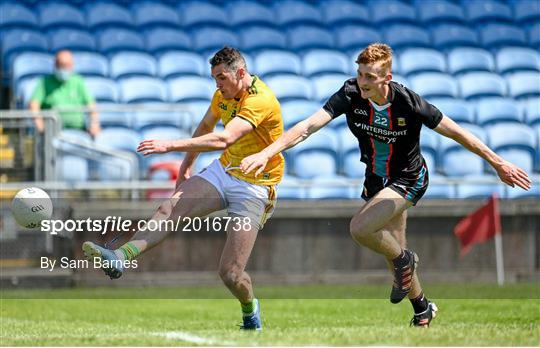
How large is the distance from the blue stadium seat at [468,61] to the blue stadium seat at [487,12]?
1.26m

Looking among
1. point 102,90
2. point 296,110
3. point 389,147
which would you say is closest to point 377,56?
point 389,147

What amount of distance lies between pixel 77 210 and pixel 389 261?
292 inches

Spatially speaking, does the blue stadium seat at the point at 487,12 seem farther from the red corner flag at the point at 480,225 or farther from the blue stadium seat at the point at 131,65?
the red corner flag at the point at 480,225

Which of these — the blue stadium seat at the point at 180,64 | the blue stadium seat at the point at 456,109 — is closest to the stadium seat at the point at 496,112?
the blue stadium seat at the point at 456,109

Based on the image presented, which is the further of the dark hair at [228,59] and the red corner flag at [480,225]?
the red corner flag at [480,225]

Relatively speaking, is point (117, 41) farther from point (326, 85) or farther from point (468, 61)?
point (468, 61)

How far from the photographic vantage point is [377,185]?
10.0 metres

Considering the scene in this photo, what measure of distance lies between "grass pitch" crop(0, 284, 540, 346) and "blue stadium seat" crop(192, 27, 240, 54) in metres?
6.56

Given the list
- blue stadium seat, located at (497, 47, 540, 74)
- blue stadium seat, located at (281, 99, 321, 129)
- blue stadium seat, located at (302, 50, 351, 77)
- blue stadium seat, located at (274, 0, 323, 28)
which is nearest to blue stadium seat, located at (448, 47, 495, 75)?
blue stadium seat, located at (497, 47, 540, 74)

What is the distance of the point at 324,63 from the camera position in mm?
21391

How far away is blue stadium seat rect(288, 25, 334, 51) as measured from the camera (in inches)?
869

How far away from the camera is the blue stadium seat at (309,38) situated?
22.1m

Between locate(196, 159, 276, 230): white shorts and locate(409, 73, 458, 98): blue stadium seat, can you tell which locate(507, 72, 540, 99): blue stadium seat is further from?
locate(196, 159, 276, 230): white shorts

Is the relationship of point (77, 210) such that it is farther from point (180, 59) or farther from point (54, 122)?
point (180, 59)
